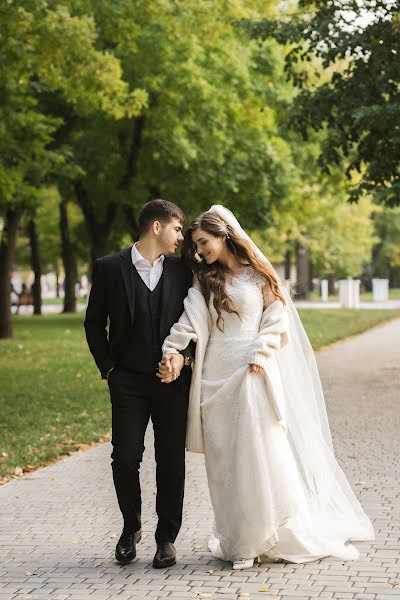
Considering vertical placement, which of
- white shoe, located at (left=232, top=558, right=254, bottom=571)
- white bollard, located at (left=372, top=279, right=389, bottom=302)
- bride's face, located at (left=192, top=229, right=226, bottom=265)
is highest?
bride's face, located at (left=192, top=229, right=226, bottom=265)

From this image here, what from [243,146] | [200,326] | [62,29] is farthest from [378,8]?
[243,146]

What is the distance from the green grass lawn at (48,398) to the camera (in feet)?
34.5

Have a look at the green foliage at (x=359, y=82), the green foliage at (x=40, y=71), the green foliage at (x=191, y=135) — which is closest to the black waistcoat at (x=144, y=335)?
the green foliage at (x=359, y=82)

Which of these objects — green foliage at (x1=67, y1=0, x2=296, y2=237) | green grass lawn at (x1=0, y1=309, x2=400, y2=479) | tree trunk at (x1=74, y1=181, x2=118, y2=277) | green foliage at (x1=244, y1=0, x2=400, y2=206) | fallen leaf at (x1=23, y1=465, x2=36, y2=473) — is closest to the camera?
fallen leaf at (x1=23, y1=465, x2=36, y2=473)

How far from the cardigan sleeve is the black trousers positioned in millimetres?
398

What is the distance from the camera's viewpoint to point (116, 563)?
598cm

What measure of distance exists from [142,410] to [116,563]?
84 cm

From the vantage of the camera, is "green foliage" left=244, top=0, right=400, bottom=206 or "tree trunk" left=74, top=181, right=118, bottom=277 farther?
"tree trunk" left=74, top=181, right=118, bottom=277

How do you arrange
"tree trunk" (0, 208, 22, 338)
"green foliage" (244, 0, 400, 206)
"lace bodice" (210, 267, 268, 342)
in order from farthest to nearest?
"tree trunk" (0, 208, 22, 338), "green foliage" (244, 0, 400, 206), "lace bodice" (210, 267, 268, 342)

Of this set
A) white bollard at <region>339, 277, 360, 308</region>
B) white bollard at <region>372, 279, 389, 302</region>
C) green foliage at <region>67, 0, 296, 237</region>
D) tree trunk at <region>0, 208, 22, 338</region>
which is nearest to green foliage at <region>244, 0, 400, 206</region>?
green foliage at <region>67, 0, 296, 237</region>

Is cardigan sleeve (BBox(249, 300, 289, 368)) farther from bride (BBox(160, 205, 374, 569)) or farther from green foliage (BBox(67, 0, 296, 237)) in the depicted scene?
green foliage (BBox(67, 0, 296, 237))

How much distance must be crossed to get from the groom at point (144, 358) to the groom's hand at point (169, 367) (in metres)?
0.07

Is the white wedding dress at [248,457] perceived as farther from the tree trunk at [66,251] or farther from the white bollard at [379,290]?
the white bollard at [379,290]

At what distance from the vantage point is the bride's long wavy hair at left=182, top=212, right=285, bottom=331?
5.86m
